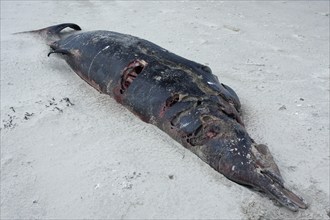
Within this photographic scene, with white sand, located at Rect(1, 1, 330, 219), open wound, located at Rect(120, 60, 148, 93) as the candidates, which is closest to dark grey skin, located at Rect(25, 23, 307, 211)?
open wound, located at Rect(120, 60, 148, 93)

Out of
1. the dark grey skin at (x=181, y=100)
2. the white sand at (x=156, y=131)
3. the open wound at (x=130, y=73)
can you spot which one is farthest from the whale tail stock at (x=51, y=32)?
the open wound at (x=130, y=73)

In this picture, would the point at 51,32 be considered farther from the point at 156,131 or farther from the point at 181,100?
the point at 181,100

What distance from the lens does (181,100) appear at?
3.17 metres

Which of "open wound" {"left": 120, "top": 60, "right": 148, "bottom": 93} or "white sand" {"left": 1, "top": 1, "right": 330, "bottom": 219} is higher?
"open wound" {"left": 120, "top": 60, "right": 148, "bottom": 93}

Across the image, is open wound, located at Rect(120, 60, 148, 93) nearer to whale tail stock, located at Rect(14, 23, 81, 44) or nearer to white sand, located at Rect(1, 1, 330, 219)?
white sand, located at Rect(1, 1, 330, 219)

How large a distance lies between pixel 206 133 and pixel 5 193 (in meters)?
1.42

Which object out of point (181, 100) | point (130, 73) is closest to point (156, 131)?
point (181, 100)

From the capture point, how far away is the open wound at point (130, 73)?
11.8 ft

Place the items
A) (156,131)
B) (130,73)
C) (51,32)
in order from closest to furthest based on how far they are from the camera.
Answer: (156,131) < (130,73) < (51,32)

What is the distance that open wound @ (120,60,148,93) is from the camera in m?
3.60

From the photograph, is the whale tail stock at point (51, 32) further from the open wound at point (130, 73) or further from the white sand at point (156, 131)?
the open wound at point (130, 73)

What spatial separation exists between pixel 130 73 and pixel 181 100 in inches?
26.3

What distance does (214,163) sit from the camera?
9.37 ft

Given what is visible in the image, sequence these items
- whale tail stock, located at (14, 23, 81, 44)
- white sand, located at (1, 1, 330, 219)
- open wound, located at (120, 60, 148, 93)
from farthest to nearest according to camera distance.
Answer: whale tail stock, located at (14, 23, 81, 44)
open wound, located at (120, 60, 148, 93)
white sand, located at (1, 1, 330, 219)
